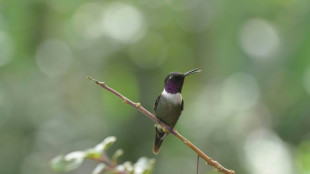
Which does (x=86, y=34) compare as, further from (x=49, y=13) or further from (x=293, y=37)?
(x=293, y=37)

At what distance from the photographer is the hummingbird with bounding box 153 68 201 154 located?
10.3 feet

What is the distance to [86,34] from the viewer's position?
750 cm

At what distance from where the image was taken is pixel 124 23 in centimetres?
699

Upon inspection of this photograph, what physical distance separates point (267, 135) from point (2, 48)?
3.64m

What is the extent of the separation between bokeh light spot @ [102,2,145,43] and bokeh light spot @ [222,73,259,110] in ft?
5.84

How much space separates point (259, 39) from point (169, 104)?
124 inches

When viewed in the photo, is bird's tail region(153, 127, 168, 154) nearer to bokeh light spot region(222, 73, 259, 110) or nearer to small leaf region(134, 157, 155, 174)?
small leaf region(134, 157, 155, 174)

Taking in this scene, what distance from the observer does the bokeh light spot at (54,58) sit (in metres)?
7.68

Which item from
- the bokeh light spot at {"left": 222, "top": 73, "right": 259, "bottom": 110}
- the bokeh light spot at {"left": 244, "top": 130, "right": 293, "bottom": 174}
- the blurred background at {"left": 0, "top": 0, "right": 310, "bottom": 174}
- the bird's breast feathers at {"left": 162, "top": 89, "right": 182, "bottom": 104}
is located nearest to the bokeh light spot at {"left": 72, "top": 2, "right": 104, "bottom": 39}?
the blurred background at {"left": 0, "top": 0, "right": 310, "bottom": 174}

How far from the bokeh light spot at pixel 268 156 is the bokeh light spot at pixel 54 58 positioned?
138 inches

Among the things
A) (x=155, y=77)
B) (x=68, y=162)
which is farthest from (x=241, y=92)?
(x=68, y=162)

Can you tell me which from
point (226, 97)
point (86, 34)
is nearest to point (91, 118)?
point (86, 34)

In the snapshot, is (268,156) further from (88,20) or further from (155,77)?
(88,20)

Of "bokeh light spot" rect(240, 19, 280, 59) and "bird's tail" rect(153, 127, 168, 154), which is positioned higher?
"bird's tail" rect(153, 127, 168, 154)
